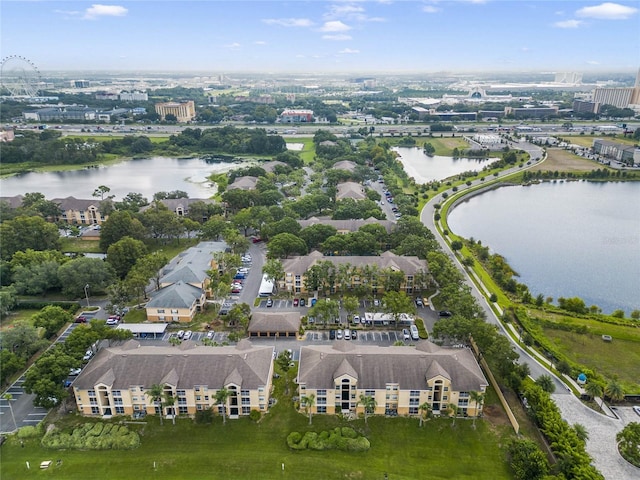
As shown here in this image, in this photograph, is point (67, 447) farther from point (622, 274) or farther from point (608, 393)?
point (622, 274)

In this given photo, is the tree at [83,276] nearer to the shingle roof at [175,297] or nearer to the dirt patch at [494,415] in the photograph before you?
the shingle roof at [175,297]

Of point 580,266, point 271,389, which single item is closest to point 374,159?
point 580,266

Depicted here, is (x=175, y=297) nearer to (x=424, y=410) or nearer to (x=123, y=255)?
(x=123, y=255)

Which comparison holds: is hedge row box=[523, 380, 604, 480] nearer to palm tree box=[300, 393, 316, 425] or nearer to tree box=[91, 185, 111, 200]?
palm tree box=[300, 393, 316, 425]

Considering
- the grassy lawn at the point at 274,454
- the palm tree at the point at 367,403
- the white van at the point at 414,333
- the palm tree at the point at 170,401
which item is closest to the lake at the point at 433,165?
the white van at the point at 414,333

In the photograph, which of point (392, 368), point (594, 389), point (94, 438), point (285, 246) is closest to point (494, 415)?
point (594, 389)

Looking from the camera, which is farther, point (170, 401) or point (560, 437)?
point (170, 401)
